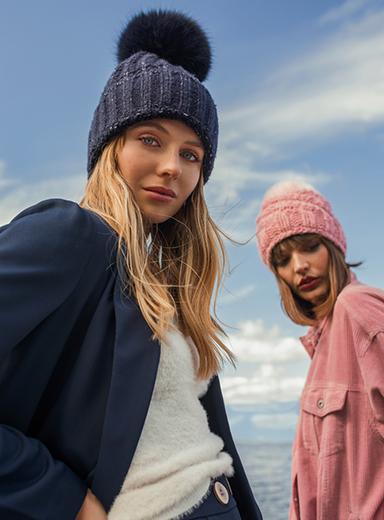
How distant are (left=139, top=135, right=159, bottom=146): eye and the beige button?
3.08 feet

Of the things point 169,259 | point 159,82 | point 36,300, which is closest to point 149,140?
point 159,82

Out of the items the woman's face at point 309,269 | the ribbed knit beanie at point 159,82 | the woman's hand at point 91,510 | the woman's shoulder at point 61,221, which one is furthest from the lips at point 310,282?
the woman's hand at point 91,510

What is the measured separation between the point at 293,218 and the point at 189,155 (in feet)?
6.09

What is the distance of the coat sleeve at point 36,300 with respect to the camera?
1383 millimetres

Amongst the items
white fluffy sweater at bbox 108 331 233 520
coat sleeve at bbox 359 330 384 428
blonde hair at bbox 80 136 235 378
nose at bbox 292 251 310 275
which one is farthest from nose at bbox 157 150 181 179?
nose at bbox 292 251 310 275

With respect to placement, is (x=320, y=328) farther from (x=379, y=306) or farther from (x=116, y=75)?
(x=116, y=75)

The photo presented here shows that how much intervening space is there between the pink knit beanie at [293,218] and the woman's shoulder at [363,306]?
0.38m

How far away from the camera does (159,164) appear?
6.41 feet

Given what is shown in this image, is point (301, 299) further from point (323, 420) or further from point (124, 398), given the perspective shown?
point (124, 398)

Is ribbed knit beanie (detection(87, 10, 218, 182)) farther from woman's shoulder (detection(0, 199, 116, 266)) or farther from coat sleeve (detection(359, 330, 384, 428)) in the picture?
coat sleeve (detection(359, 330, 384, 428))

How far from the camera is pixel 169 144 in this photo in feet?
6.53

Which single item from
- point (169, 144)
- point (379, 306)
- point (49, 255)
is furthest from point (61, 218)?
point (379, 306)

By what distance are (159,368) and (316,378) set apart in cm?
208

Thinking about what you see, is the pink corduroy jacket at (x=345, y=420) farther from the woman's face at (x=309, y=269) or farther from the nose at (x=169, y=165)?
the nose at (x=169, y=165)
